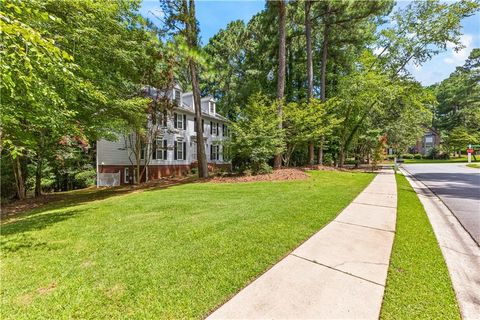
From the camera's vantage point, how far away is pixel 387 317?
2096mm

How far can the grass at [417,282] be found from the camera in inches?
85.9

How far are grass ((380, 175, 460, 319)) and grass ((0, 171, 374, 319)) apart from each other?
1.34m

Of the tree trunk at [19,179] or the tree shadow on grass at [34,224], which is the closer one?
the tree shadow on grass at [34,224]

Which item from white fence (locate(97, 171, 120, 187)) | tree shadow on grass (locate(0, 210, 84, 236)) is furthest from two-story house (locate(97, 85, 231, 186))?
tree shadow on grass (locate(0, 210, 84, 236))

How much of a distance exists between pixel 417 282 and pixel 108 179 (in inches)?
658

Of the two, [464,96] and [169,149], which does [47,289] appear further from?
[464,96]

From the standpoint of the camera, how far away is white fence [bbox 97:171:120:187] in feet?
49.2

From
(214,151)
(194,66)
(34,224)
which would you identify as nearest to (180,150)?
(214,151)

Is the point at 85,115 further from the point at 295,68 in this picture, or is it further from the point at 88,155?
the point at 295,68

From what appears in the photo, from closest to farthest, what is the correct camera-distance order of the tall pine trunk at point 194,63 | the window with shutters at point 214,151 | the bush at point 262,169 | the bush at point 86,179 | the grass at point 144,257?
the grass at point 144,257 → the tall pine trunk at point 194,63 → the bush at point 262,169 → the bush at point 86,179 → the window with shutters at point 214,151

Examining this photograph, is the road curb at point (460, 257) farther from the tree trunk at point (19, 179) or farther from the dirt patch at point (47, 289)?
the tree trunk at point (19, 179)

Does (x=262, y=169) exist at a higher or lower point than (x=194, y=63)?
lower

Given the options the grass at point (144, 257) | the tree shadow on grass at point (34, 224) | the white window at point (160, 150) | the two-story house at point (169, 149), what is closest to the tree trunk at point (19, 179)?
the two-story house at point (169, 149)

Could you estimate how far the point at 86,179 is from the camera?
14.8 m
